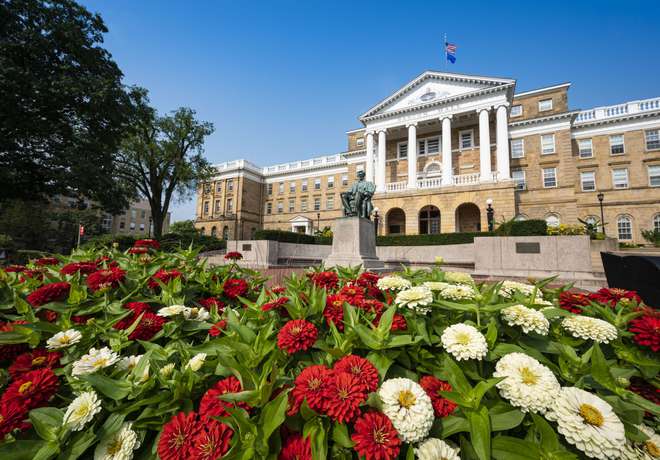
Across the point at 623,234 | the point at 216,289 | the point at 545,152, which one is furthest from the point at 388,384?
the point at 623,234

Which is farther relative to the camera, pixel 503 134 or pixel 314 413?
pixel 503 134

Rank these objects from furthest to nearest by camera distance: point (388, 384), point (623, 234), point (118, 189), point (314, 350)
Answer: point (623, 234), point (118, 189), point (314, 350), point (388, 384)

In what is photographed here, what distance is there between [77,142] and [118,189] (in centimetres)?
324

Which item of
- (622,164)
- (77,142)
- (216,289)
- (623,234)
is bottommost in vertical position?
(216,289)

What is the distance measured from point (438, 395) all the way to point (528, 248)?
10.1 meters

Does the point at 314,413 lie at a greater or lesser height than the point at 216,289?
lesser

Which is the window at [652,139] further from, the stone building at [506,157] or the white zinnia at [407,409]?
the white zinnia at [407,409]

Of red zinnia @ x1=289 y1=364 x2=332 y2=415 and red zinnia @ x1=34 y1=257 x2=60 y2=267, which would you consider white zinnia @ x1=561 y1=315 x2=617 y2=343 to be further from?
red zinnia @ x1=34 y1=257 x2=60 y2=267

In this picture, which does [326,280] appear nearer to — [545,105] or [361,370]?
[361,370]

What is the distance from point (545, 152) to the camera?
27.9 metres

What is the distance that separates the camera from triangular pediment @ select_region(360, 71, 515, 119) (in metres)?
26.1

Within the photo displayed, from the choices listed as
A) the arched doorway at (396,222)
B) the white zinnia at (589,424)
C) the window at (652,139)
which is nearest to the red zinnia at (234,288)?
the white zinnia at (589,424)

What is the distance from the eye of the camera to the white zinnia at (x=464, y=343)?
1181mm

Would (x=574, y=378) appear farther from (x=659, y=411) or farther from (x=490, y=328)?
(x=490, y=328)
